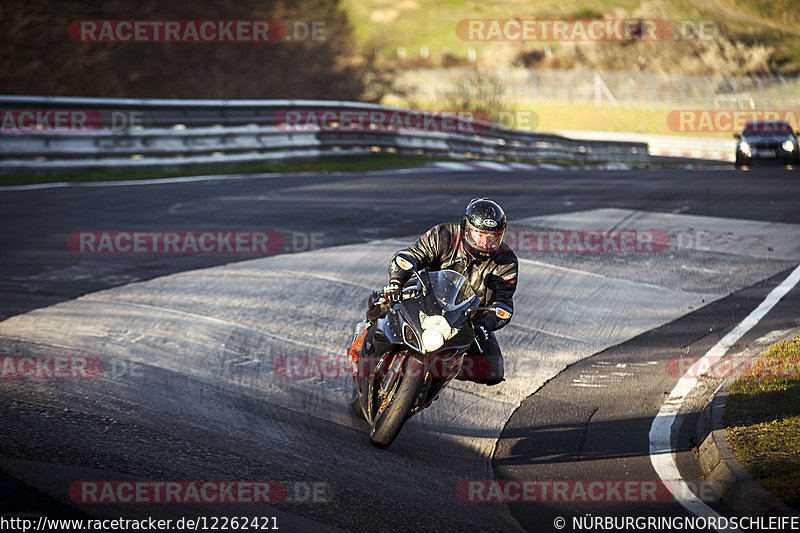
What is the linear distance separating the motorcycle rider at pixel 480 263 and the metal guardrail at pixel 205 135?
13.0 metres

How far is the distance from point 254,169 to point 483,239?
14.4 meters

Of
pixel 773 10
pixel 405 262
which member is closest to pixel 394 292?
pixel 405 262

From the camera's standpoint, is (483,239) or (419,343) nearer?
(419,343)

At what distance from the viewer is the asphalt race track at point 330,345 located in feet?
16.9

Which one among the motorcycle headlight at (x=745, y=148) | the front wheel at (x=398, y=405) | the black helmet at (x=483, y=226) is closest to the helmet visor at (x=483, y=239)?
the black helmet at (x=483, y=226)

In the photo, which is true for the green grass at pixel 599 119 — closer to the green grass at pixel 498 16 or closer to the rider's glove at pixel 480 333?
the green grass at pixel 498 16

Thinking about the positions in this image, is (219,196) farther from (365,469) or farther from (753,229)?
(365,469)

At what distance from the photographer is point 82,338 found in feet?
26.2

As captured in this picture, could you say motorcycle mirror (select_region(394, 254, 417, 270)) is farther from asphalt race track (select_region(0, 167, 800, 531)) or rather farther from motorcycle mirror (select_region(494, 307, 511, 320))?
asphalt race track (select_region(0, 167, 800, 531))

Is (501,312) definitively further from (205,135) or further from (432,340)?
(205,135)

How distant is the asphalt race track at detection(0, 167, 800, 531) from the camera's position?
16.9 ft

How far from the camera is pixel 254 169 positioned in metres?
19.5

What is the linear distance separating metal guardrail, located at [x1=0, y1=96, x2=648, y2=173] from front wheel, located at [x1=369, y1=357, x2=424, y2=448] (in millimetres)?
13462

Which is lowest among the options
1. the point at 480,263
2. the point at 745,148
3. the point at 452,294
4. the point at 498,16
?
the point at 452,294
